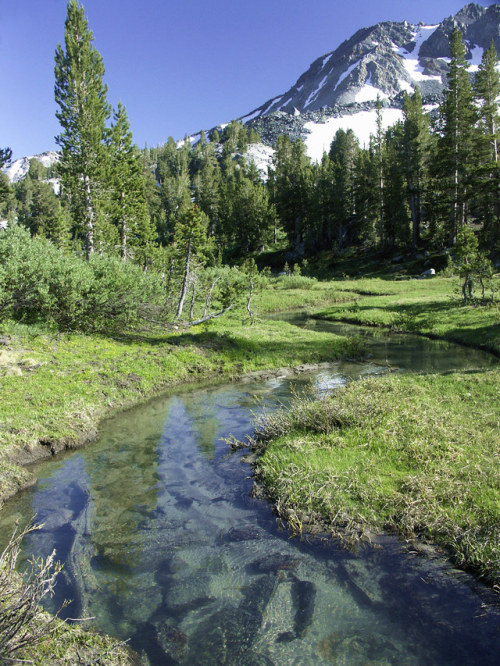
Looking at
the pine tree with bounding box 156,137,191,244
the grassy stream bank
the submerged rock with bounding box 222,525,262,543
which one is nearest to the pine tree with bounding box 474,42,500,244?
the grassy stream bank

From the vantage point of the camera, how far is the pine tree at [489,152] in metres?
48.1

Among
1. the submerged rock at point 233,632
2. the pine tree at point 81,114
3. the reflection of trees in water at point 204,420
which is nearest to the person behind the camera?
the submerged rock at point 233,632

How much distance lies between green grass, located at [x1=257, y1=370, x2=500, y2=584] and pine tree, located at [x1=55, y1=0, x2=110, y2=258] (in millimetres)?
29382

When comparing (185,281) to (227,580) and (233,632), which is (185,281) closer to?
(227,580)

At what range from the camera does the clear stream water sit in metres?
5.66

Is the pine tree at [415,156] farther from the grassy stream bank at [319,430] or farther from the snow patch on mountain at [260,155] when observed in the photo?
the snow patch on mountain at [260,155]

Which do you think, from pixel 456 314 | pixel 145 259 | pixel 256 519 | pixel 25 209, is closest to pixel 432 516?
pixel 256 519

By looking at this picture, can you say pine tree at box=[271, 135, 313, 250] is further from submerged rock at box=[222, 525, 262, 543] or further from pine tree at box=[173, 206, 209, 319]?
submerged rock at box=[222, 525, 262, 543]

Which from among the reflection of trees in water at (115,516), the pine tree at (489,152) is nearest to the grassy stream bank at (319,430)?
the reflection of trees in water at (115,516)

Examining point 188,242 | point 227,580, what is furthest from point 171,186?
point 227,580

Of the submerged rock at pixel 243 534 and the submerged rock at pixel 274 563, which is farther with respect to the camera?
the submerged rock at pixel 243 534

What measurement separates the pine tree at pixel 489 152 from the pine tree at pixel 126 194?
38630mm

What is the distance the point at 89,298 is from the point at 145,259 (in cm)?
2556

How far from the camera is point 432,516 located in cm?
750
